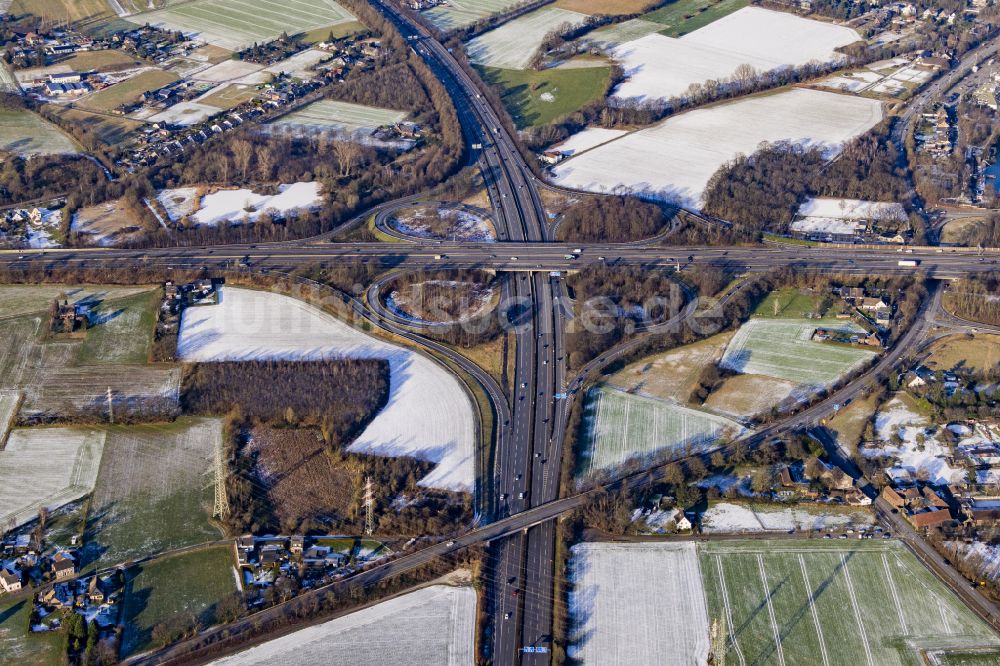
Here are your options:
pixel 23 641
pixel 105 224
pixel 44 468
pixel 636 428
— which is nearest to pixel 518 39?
pixel 105 224

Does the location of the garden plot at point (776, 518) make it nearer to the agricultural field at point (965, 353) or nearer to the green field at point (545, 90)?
the agricultural field at point (965, 353)

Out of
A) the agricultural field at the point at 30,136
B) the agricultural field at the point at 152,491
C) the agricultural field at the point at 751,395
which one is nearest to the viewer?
the agricultural field at the point at 152,491

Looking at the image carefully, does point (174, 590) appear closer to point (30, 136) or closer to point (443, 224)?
point (443, 224)

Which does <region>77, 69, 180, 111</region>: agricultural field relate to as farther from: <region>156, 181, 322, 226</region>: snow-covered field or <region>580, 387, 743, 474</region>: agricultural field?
<region>580, 387, 743, 474</region>: agricultural field

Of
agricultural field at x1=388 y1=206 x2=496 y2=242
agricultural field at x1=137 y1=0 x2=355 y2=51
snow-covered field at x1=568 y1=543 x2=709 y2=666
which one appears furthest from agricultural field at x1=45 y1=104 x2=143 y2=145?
snow-covered field at x1=568 y1=543 x2=709 y2=666

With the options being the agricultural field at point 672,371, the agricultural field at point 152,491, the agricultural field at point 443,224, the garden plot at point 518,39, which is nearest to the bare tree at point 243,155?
the agricultural field at point 443,224
